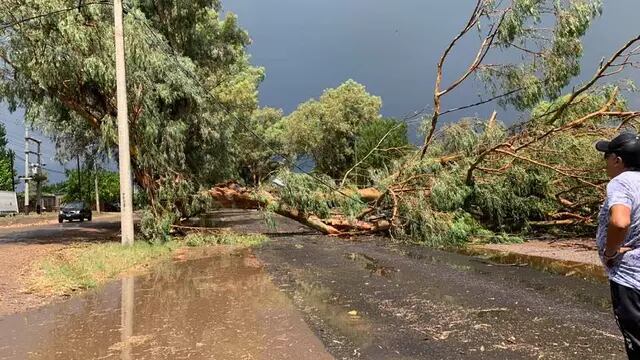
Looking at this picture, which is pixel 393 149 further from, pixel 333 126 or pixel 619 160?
pixel 333 126

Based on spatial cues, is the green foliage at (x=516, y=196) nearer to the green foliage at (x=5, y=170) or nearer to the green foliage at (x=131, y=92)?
the green foliage at (x=131, y=92)

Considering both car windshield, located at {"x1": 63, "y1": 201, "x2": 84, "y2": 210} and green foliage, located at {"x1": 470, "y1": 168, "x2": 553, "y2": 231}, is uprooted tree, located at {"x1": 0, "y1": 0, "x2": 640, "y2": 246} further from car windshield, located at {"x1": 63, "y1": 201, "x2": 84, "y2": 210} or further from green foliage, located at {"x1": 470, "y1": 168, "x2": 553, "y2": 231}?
car windshield, located at {"x1": 63, "y1": 201, "x2": 84, "y2": 210}

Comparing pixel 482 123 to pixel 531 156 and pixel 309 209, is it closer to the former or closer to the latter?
pixel 531 156

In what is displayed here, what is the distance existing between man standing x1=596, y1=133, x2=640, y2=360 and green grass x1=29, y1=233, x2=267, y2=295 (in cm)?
813

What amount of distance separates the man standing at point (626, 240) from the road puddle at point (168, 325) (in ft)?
9.34

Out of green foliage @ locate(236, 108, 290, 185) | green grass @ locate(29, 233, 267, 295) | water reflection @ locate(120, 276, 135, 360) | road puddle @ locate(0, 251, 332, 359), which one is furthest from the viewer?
green foliage @ locate(236, 108, 290, 185)

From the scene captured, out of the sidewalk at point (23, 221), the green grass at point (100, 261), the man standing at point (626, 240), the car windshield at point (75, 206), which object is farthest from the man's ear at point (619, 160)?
the car windshield at point (75, 206)

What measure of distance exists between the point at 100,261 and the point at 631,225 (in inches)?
431

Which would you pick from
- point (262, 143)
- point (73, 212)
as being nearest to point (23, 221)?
point (73, 212)

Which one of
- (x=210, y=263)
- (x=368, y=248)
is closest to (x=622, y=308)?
(x=210, y=263)

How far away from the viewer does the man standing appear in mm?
2982

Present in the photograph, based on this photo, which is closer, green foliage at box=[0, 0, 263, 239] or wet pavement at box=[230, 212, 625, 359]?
wet pavement at box=[230, 212, 625, 359]

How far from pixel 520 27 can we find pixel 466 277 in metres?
8.39

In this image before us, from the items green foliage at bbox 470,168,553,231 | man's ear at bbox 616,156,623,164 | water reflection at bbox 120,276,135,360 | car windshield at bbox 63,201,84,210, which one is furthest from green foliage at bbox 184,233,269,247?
car windshield at bbox 63,201,84,210
